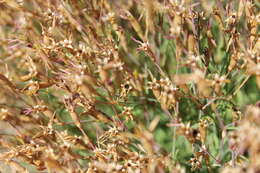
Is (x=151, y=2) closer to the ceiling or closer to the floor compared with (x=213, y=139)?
closer to the ceiling

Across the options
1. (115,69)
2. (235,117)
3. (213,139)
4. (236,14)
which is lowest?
(213,139)

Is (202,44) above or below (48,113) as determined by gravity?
above

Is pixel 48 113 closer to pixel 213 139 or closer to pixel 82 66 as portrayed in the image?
pixel 82 66

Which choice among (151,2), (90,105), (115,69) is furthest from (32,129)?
(151,2)

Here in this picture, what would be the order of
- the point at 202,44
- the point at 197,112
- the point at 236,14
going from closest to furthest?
1. the point at 236,14
2. the point at 202,44
3. the point at 197,112

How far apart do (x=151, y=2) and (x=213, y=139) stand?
1.64 feet

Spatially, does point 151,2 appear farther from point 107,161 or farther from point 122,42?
point 107,161

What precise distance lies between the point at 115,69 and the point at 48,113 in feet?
0.83

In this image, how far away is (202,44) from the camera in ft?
3.70

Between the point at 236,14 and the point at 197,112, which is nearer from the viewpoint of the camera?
Answer: the point at 236,14

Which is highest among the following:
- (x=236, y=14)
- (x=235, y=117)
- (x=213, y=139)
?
(x=236, y=14)

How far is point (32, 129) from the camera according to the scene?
99 cm

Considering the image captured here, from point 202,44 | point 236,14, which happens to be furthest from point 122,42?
point 236,14

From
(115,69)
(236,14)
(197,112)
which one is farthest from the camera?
(197,112)
